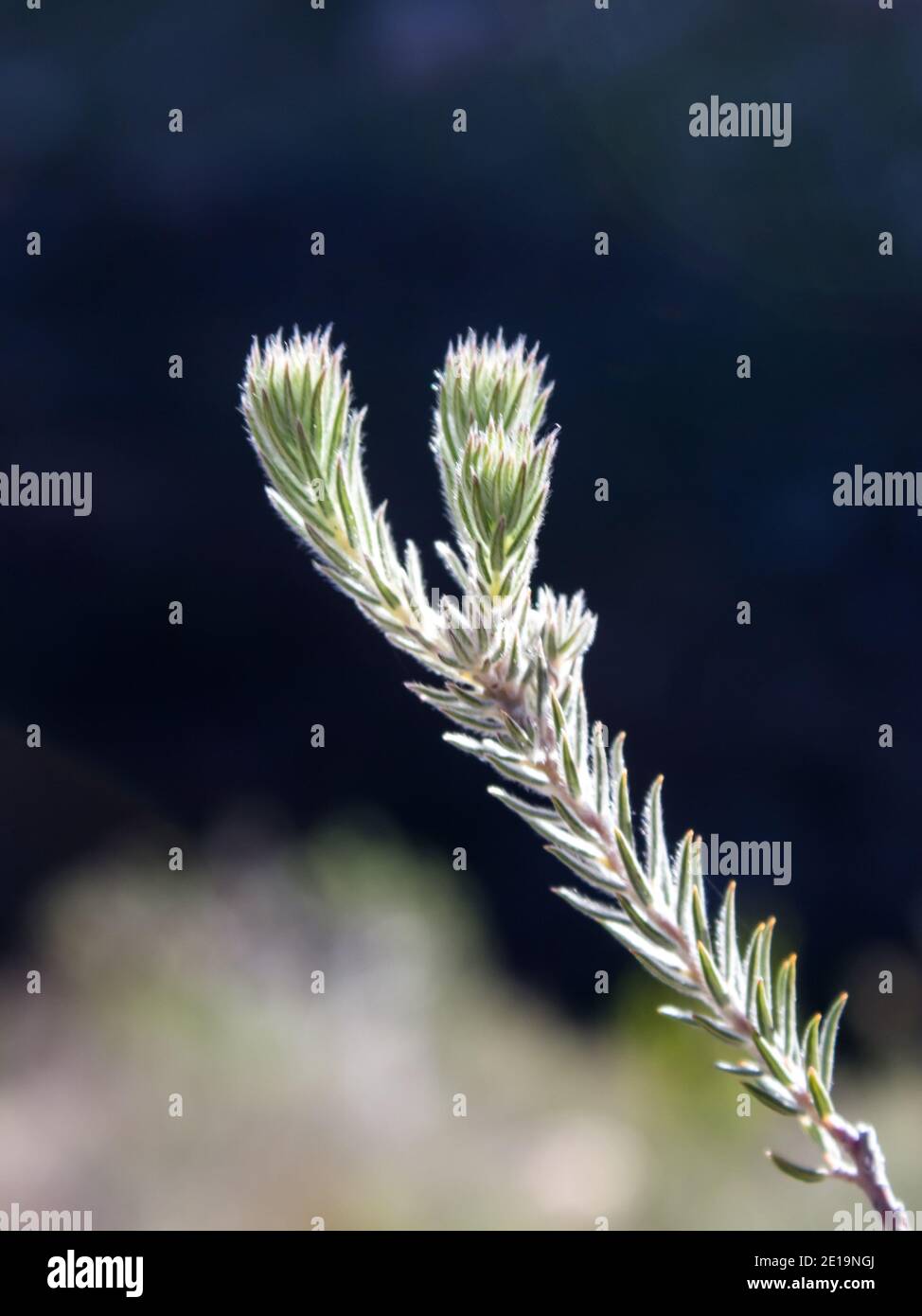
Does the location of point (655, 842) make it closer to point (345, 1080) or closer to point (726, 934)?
point (726, 934)

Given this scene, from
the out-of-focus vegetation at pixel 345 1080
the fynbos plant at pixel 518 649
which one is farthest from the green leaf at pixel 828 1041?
the out-of-focus vegetation at pixel 345 1080

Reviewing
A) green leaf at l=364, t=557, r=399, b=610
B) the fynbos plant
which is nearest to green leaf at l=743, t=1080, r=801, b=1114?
the fynbos plant

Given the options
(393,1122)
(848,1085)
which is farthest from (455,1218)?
(848,1085)

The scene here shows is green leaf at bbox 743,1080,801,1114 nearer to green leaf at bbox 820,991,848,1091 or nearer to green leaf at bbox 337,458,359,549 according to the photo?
green leaf at bbox 820,991,848,1091

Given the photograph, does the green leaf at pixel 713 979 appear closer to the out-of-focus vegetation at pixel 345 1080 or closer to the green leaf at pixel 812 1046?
the green leaf at pixel 812 1046

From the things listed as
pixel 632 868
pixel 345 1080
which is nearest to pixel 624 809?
pixel 632 868

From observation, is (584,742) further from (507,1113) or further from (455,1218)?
(507,1113)
